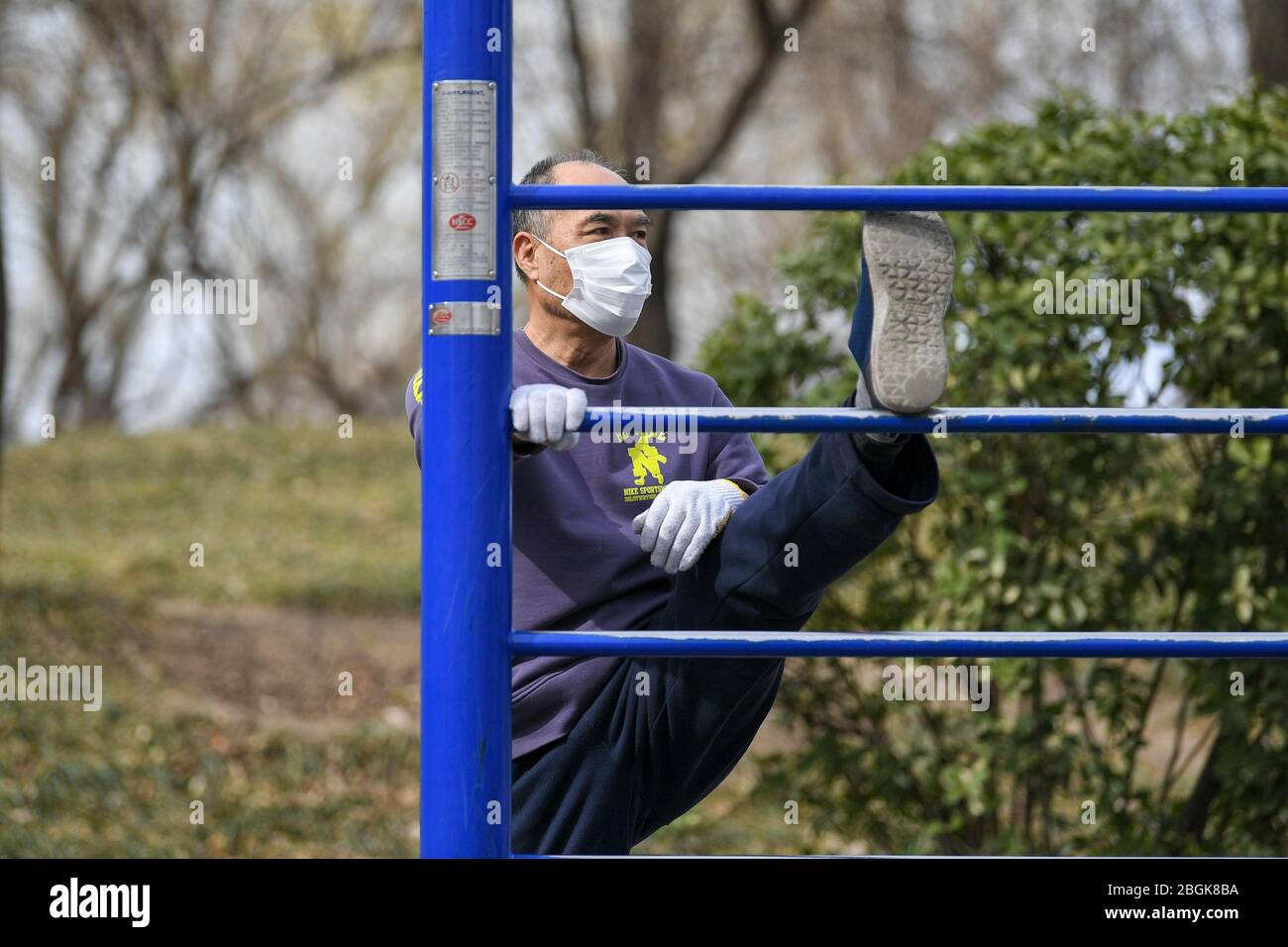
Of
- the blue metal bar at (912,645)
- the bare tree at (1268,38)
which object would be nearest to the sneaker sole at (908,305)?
the blue metal bar at (912,645)

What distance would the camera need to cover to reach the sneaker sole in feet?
6.62

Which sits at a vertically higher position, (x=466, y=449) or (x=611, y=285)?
(x=611, y=285)

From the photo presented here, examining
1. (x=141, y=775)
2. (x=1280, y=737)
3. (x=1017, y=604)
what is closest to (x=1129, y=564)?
(x=1017, y=604)

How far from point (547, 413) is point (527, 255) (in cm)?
101

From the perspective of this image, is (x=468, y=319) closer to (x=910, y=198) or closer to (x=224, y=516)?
(x=910, y=198)

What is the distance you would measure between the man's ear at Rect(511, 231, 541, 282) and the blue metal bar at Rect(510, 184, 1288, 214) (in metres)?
0.91

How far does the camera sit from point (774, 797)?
4715 millimetres

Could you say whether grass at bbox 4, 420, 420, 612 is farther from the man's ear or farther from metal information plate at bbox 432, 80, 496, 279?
metal information plate at bbox 432, 80, 496, 279

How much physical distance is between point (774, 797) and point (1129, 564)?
124 centimetres

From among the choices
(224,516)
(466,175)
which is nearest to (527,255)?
(466,175)

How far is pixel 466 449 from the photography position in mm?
2043

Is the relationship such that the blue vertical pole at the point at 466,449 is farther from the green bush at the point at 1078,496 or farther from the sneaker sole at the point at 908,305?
the green bush at the point at 1078,496

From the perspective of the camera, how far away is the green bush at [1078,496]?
3924mm
